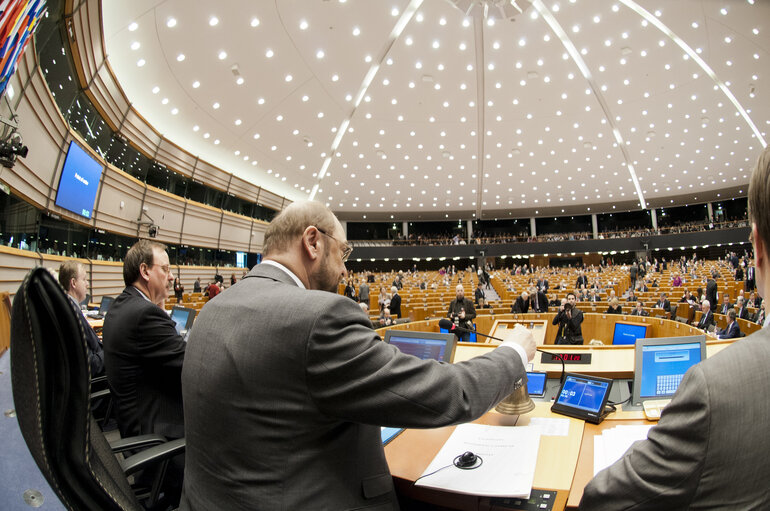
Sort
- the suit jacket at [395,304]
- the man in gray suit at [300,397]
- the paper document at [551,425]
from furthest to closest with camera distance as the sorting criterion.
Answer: the suit jacket at [395,304]
the paper document at [551,425]
the man in gray suit at [300,397]

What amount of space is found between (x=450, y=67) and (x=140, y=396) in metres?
15.6

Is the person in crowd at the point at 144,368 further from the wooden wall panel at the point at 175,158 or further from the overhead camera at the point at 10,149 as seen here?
the wooden wall panel at the point at 175,158

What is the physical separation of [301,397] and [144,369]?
62.0 inches

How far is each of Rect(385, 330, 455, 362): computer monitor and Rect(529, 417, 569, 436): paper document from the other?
1.54 feet

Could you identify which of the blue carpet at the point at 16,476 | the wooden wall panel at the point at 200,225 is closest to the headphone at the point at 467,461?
the blue carpet at the point at 16,476

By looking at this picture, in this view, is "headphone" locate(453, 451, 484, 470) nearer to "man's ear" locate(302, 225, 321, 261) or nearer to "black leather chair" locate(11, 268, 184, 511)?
"man's ear" locate(302, 225, 321, 261)

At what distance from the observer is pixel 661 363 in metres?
2.03

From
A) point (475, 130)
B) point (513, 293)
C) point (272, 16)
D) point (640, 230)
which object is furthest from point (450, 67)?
point (640, 230)

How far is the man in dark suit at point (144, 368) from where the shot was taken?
2.02 meters

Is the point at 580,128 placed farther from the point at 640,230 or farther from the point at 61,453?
the point at 61,453

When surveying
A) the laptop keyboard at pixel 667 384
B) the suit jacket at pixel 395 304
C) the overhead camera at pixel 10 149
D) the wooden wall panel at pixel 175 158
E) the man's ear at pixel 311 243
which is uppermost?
the wooden wall panel at pixel 175 158

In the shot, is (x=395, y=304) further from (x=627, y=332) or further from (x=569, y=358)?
(x=569, y=358)

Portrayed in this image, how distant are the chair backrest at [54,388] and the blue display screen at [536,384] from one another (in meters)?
1.94

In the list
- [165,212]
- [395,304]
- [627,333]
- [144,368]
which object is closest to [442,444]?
[144,368]
